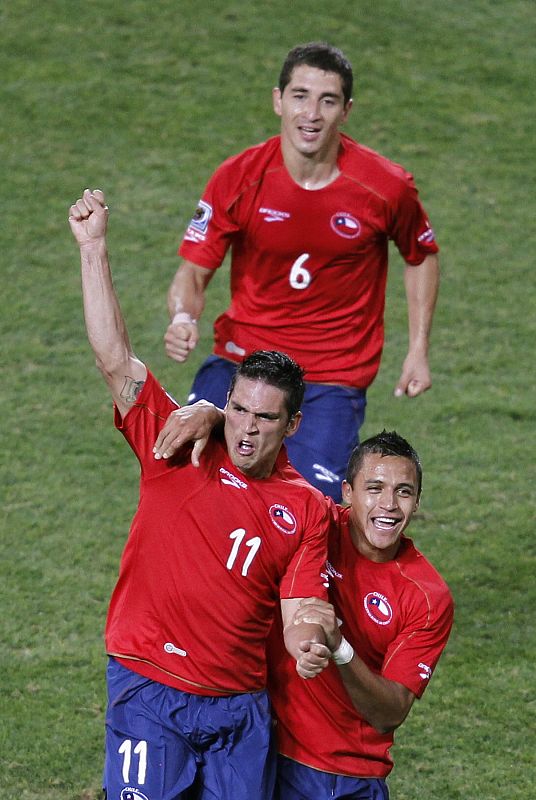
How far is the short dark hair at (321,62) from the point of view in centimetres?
656

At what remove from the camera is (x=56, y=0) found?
14.2 metres

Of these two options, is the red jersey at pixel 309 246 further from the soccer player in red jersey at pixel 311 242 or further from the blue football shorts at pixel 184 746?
the blue football shorts at pixel 184 746

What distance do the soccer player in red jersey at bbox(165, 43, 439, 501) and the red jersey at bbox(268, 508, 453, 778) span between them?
1682 millimetres

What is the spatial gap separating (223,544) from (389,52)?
995cm

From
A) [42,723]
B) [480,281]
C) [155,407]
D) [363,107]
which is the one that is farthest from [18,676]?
[363,107]

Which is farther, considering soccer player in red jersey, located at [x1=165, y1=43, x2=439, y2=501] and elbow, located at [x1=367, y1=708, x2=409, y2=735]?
soccer player in red jersey, located at [x1=165, y1=43, x2=439, y2=501]

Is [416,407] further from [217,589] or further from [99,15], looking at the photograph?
[99,15]

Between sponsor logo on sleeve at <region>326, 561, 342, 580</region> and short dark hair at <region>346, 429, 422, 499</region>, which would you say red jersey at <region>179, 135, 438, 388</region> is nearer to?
Result: short dark hair at <region>346, 429, 422, 499</region>

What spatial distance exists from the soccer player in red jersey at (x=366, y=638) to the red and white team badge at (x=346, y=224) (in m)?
1.92

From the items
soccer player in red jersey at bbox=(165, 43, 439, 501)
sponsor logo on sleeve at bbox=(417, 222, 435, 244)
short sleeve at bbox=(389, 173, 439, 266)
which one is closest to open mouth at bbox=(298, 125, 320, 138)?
soccer player in red jersey at bbox=(165, 43, 439, 501)

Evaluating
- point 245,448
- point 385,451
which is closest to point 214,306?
point 385,451

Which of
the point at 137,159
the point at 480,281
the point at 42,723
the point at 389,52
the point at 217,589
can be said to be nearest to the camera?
the point at 217,589

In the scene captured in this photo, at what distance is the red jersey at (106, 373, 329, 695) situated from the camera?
4.58m

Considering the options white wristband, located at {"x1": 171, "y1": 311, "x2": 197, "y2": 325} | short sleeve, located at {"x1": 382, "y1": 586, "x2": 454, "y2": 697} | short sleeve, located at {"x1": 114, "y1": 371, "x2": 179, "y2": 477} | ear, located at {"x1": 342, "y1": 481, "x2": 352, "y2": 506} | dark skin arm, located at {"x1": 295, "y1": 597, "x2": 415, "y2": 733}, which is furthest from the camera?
white wristband, located at {"x1": 171, "y1": 311, "x2": 197, "y2": 325}
